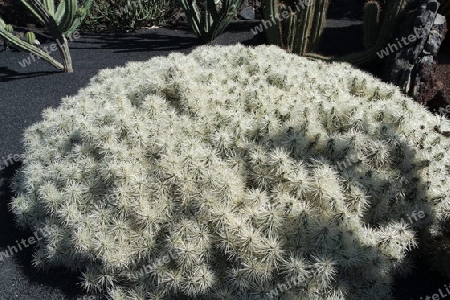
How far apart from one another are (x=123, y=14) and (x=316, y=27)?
4.17 meters

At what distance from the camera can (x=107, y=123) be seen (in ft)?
12.0

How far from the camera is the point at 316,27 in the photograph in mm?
6336

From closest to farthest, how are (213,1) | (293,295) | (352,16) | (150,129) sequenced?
1. (293,295)
2. (150,129)
3. (213,1)
4. (352,16)

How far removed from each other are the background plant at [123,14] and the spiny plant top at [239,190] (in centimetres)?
498

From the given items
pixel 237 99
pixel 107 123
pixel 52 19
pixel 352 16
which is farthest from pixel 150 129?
pixel 352 16

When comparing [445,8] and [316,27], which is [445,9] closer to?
[445,8]

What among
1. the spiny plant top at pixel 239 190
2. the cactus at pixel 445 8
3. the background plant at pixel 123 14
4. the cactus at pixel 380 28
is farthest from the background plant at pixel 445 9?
the background plant at pixel 123 14

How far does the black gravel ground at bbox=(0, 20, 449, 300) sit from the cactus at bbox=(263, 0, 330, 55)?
0.79m

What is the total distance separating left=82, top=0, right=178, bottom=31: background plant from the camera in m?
8.26

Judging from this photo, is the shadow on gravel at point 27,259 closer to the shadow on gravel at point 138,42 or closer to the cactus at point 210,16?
the shadow on gravel at point 138,42

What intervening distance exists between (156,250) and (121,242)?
0.27 meters

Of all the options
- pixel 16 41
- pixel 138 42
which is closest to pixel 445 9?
pixel 138 42

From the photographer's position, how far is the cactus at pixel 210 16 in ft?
24.1

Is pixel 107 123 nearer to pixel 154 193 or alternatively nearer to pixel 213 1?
pixel 154 193
